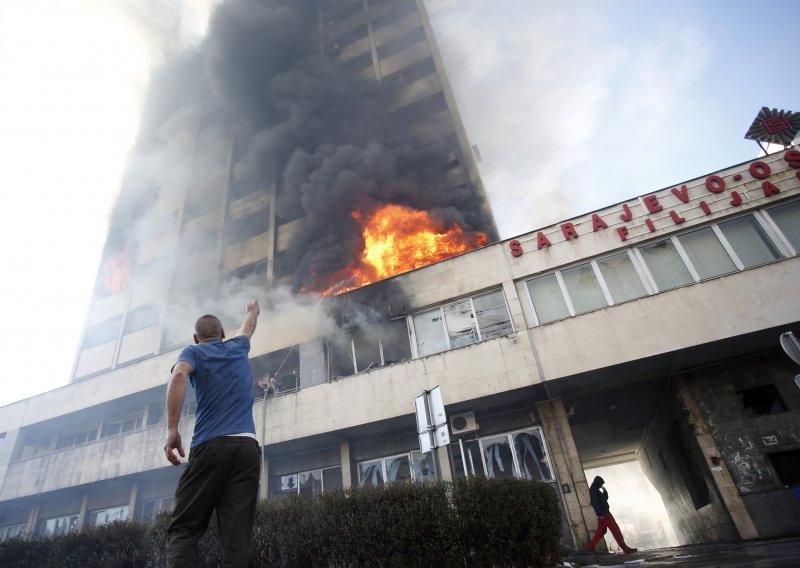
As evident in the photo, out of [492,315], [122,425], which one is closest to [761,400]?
[492,315]

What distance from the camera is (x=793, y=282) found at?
10844mm

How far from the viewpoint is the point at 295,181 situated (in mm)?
27000

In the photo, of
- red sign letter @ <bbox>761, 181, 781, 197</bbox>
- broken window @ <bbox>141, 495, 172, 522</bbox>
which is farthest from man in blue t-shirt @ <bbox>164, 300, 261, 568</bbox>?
broken window @ <bbox>141, 495, 172, 522</bbox>

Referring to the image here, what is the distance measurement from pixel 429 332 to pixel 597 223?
6.55m

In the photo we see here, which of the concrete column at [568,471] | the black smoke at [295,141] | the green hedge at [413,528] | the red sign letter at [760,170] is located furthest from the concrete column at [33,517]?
the red sign letter at [760,170]

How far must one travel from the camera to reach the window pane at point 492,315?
44.3 feet

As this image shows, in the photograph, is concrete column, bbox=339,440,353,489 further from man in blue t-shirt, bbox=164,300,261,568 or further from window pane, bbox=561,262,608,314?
man in blue t-shirt, bbox=164,300,261,568

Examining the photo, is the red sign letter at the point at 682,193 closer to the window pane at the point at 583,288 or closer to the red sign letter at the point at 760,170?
the red sign letter at the point at 760,170

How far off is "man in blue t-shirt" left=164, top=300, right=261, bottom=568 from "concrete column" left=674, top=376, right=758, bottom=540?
12451 mm

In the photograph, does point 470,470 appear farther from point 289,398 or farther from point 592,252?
point 592,252

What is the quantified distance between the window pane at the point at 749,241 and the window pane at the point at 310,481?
49.4ft

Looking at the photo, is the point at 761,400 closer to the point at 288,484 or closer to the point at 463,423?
the point at 463,423

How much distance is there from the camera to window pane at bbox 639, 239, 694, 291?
480 inches

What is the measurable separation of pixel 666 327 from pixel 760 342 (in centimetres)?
246
